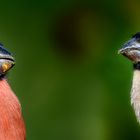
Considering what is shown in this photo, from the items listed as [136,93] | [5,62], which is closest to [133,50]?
[136,93]

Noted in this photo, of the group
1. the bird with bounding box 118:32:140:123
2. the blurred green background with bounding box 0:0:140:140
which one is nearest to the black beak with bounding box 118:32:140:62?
the bird with bounding box 118:32:140:123

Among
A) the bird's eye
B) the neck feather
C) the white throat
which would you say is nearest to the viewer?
the neck feather

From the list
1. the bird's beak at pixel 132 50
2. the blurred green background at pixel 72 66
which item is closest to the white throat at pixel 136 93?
the bird's beak at pixel 132 50

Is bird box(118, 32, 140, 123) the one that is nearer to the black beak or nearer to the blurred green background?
the black beak

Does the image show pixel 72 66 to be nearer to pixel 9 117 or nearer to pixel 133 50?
pixel 133 50

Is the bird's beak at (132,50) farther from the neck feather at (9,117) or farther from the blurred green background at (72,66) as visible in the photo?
the blurred green background at (72,66)

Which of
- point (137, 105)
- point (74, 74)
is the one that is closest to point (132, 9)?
point (74, 74)
